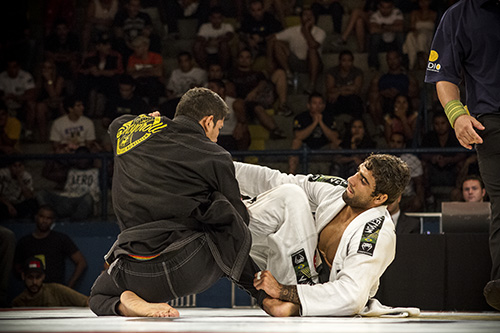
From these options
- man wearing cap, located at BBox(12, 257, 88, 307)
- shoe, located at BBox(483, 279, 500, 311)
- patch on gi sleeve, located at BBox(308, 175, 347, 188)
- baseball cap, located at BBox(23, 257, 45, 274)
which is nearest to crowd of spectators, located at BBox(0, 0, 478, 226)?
baseball cap, located at BBox(23, 257, 45, 274)

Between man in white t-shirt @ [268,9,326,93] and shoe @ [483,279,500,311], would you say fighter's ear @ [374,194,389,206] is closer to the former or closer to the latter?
shoe @ [483,279,500,311]

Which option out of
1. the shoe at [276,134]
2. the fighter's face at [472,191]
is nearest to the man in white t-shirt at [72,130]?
the shoe at [276,134]

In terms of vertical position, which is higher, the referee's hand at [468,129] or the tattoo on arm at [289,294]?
the referee's hand at [468,129]

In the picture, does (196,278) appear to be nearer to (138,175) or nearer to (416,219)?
(138,175)

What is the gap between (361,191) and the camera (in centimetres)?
298

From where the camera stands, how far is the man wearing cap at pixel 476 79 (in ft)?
9.26

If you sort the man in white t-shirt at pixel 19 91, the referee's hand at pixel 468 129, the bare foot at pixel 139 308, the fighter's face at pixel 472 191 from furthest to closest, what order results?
the man in white t-shirt at pixel 19 91 < the fighter's face at pixel 472 191 < the referee's hand at pixel 468 129 < the bare foot at pixel 139 308

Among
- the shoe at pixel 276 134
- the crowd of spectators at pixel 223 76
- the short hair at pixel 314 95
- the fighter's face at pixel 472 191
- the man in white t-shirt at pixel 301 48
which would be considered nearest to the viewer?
the fighter's face at pixel 472 191

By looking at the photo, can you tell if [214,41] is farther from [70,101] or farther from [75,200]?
[75,200]

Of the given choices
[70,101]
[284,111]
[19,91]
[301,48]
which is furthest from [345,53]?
[19,91]

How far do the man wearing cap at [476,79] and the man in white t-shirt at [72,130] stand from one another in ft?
15.7

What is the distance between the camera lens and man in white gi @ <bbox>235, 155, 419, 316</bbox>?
2.70 m

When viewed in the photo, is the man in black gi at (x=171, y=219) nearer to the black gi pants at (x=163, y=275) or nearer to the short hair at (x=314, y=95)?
the black gi pants at (x=163, y=275)

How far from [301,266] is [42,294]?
3389 millimetres
